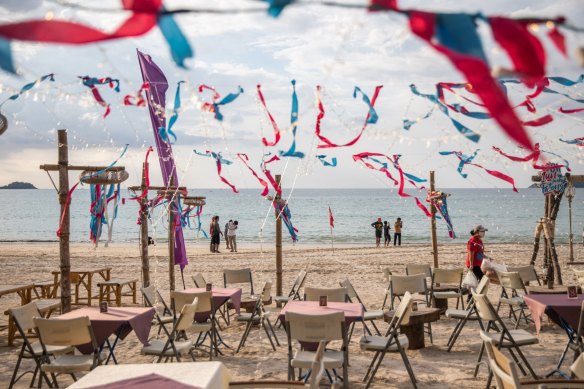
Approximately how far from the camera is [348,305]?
251 inches

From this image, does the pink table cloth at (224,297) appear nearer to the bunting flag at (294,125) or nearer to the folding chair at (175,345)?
the folding chair at (175,345)

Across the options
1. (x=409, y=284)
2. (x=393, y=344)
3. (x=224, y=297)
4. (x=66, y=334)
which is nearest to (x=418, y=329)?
(x=409, y=284)

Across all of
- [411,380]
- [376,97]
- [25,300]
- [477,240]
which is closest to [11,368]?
[25,300]

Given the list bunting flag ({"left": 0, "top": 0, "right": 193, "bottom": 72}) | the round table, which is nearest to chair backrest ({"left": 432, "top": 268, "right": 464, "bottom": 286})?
the round table

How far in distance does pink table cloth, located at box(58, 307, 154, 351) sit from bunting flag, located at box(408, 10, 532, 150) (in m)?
4.73

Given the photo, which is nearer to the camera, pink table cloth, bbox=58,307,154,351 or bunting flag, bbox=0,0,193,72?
bunting flag, bbox=0,0,193,72

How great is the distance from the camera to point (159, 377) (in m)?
3.50

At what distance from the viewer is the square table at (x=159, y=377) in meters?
3.38

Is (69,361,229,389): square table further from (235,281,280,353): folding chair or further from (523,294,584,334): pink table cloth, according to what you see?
(523,294,584,334): pink table cloth

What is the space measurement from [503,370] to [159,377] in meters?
2.28

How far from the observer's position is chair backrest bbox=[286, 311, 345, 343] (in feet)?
16.7

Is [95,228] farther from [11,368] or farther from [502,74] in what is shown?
[502,74]

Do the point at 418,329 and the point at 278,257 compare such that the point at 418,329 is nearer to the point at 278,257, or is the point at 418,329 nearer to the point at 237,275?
the point at 237,275

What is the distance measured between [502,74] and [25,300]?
8.55m
